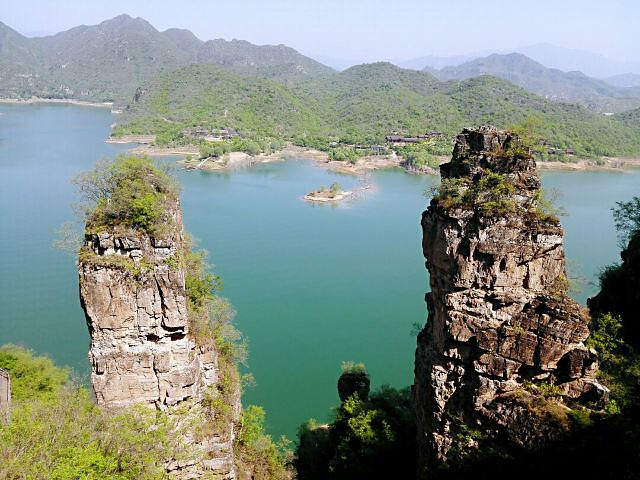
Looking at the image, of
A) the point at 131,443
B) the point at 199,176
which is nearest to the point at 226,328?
the point at 131,443

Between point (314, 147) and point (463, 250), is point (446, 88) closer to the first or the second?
point (314, 147)

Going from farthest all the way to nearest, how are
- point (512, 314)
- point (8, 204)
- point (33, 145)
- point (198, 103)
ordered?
1. point (198, 103)
2. point (33, 145)
3. point (8, 204)
4. point (512, 314)

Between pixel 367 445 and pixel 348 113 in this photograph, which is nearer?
pixel 367 445

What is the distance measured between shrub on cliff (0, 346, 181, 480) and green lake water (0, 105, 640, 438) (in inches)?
303

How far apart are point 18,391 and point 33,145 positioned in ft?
266

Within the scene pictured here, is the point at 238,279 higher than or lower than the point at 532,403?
lower

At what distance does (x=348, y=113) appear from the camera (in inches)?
4705

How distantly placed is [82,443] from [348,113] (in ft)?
382

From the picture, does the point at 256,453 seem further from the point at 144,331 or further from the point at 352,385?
the point at 144,331

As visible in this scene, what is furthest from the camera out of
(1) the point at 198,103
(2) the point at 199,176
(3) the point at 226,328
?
(1) the point at 198,103

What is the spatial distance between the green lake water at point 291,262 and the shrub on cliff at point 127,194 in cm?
471

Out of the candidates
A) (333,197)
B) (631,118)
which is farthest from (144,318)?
(631,118)

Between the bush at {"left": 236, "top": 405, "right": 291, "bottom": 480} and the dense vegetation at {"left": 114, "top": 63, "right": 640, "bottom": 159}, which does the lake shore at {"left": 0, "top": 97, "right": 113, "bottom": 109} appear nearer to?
the dense vegetation at {"left": 114, "top": 63, "right": 640, "bottom": 159}

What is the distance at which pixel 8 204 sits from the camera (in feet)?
170
